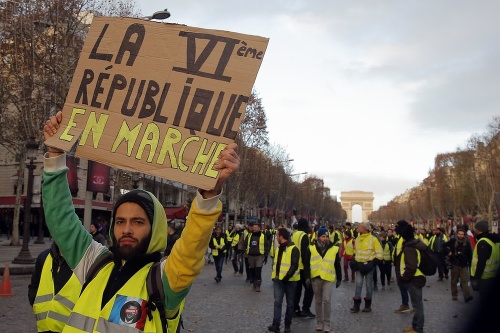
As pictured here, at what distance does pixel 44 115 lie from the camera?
92.4 ft

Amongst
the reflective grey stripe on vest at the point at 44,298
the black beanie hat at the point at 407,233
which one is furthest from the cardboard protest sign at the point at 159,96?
the black beanie hat at the point at 407,233

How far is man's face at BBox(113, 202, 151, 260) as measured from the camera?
288cm

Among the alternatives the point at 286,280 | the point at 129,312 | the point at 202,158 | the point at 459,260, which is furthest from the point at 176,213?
the point at 129,312

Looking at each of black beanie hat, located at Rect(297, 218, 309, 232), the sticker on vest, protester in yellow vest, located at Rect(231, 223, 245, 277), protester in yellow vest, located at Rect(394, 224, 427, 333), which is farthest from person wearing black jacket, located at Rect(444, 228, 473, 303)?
the sticker on vest

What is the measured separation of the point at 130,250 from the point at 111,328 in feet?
1.30

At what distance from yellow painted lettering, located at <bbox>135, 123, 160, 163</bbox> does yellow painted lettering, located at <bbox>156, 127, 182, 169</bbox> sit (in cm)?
5

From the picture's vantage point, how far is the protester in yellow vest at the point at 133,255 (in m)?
2.72

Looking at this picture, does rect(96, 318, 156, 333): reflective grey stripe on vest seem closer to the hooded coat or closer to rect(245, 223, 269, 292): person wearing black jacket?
the hooded coat

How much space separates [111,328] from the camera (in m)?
2.67

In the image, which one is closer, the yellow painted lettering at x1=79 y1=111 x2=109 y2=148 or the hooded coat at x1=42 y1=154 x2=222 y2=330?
the hooded coat at x1=42 y1=154 x2=222 y2=330

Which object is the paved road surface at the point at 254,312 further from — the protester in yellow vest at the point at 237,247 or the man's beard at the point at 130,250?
the man's beard at the point at 130,250

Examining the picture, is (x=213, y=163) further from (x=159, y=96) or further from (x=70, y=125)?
(x=70, y=125)

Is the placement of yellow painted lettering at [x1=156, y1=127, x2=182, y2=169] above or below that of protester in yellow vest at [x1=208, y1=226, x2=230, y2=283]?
above

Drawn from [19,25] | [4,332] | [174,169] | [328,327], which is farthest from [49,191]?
[19,25]
